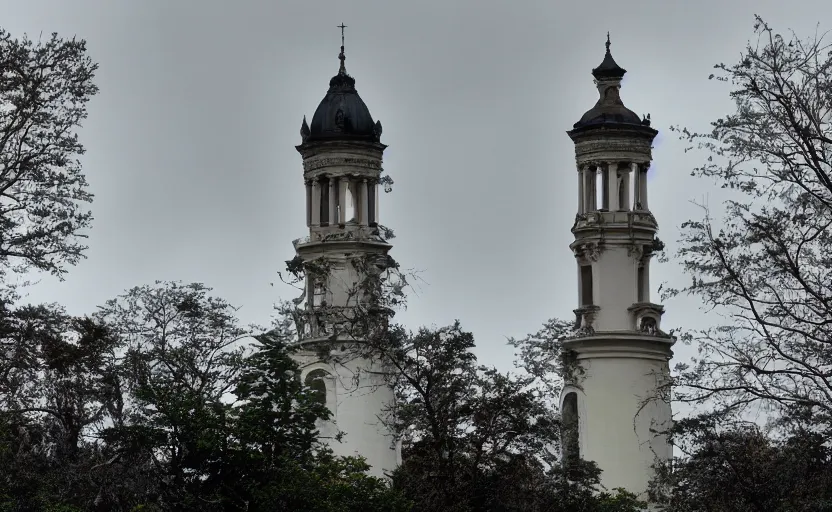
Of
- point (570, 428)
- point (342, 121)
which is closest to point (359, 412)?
point (570, 428)

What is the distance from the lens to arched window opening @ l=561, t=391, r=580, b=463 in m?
68.3

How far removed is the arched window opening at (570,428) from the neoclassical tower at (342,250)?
5589mm

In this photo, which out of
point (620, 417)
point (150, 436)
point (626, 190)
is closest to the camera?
point (150, 436)

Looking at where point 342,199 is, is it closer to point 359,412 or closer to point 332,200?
point 332,200

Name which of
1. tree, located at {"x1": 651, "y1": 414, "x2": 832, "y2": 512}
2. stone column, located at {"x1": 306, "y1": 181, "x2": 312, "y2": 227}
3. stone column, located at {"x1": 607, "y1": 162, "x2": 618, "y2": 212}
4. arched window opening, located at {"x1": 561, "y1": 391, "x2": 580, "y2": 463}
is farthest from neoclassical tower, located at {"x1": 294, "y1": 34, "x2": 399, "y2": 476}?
tree, located at {"x1": 651, "y1": 414, "x2": 832, "y2": 512}

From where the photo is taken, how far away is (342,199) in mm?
75125

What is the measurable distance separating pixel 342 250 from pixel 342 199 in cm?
179

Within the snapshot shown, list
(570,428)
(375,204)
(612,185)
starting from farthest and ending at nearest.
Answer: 1. (375,204)
2. (612,185)
3. (570,428)

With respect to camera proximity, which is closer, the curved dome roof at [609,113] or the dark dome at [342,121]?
the curved dome roof at [609,113]

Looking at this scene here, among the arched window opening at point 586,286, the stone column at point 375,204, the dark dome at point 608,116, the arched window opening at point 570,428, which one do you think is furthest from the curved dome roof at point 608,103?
the arched window opening at point 570,428

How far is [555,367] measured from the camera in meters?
73.8

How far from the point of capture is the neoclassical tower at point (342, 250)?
73312 millimetres

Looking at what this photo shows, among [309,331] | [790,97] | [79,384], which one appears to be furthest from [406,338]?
[790,97]

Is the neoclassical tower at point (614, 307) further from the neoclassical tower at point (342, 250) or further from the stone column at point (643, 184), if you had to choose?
the neoclassical tower at point (342, 250)
